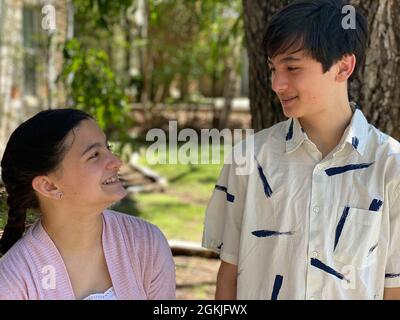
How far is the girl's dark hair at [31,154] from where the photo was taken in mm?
1883

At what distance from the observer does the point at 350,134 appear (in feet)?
5.89

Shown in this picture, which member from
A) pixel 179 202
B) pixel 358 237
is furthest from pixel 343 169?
pixel 179 202

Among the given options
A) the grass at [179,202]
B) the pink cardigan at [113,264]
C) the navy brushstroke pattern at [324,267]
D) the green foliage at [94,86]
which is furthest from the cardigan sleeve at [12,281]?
the grass at [179,202]

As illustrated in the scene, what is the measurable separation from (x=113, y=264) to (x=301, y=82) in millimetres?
771

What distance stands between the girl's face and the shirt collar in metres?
0.52

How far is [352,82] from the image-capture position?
2.53 meters

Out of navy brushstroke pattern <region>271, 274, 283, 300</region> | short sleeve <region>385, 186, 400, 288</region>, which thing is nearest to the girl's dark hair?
navy brushstroke pattern <region>271, 274, 283, 300</region>

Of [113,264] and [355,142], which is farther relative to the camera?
[113,264]

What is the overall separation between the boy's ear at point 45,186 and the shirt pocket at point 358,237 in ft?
2.77

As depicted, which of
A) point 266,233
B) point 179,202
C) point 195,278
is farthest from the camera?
point 179,202

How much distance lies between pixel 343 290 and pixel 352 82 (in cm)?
104

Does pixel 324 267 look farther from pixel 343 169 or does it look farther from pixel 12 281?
pixel 12 281

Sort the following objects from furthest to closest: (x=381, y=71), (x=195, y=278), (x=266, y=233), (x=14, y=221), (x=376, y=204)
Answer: (x=195, y=278) → (x=381, y=71) → (x=14, y=221) → (x=266, y=233) → (x=376, y=204)
